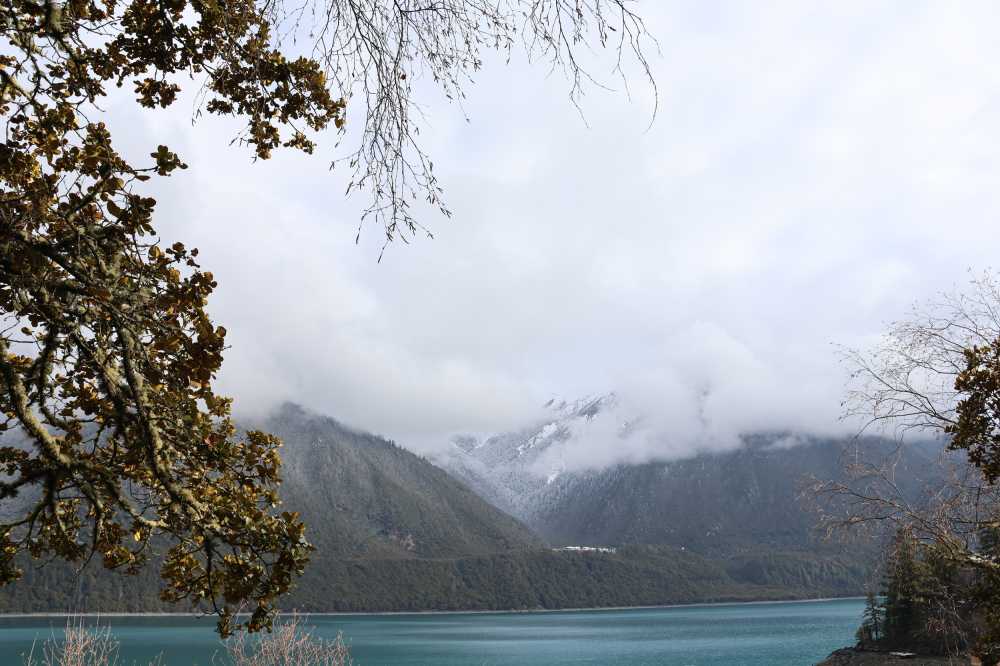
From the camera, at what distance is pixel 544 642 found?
477 ft

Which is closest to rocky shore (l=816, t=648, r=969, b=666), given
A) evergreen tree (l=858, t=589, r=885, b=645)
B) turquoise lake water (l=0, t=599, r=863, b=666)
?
evergreen tree (l=858, t=589, r=885, b=645)

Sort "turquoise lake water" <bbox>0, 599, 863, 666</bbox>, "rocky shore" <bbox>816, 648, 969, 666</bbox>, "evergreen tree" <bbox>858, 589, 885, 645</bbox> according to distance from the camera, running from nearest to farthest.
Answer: "rocky shore" <bbox>816, 648, 969, 666</bbox> → "evergreen tree" <bbox>858, 589, 885, 645</bbox> → "turquoise lake water" <bbox>0, 599, 863, 666</bbox>


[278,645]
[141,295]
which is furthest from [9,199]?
[278,645]

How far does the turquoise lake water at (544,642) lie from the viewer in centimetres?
10825

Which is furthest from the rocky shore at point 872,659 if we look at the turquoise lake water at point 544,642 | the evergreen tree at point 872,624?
the turquoise lake water at point 544,642

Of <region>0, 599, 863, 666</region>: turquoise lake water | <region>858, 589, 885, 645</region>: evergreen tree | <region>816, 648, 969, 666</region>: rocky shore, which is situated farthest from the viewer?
<region>0, 599, 863, 666</region>: turquoise lake water

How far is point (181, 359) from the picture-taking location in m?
4.34

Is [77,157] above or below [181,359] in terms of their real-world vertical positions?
above

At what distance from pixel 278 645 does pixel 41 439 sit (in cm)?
2125

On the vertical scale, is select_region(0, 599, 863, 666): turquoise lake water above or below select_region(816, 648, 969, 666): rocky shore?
below

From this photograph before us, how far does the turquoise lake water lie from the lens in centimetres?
10825

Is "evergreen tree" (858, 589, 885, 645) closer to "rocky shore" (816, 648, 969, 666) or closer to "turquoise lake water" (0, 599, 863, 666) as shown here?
"rocky shore" (816, 648, 969, 666)

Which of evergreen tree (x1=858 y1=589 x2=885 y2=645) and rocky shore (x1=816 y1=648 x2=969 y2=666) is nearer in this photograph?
rocky shore (x1=816 y1=648 x2=969 y2=666)

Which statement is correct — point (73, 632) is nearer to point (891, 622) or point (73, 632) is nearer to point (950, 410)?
point (950, 410)
